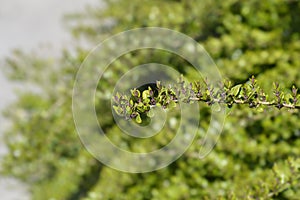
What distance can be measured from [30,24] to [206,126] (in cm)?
608

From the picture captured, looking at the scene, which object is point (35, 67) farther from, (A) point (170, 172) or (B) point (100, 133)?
(A) point (170, 172)

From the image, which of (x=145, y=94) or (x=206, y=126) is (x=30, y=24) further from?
(x=145, y=94)

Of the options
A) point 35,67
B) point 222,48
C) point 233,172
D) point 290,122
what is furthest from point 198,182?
point 35,67

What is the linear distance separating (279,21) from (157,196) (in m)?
1.47

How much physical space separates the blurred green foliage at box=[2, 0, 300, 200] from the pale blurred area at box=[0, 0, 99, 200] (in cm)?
323

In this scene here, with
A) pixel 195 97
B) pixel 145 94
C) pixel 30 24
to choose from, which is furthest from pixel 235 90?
pixel 30 24

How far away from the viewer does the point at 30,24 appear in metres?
8.48

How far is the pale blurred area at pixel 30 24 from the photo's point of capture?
7570 millimetres

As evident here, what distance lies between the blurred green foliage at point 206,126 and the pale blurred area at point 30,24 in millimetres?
3228

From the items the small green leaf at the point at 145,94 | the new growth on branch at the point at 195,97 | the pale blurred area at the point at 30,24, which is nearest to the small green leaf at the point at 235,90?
the new growth on branch at the point at 195,97

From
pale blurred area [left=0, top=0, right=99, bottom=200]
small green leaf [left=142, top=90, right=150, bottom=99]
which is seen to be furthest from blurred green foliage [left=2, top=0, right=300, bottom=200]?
pale blurred area [left=0, top=0, right=99, bottom=200]

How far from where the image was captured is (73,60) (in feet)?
12.3

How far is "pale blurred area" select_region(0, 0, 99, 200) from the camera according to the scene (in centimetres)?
757

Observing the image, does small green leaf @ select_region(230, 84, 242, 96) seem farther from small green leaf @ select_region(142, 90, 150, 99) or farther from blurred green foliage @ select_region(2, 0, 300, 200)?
blurred green foliage @ select_region(2, 0, 300, 200)
